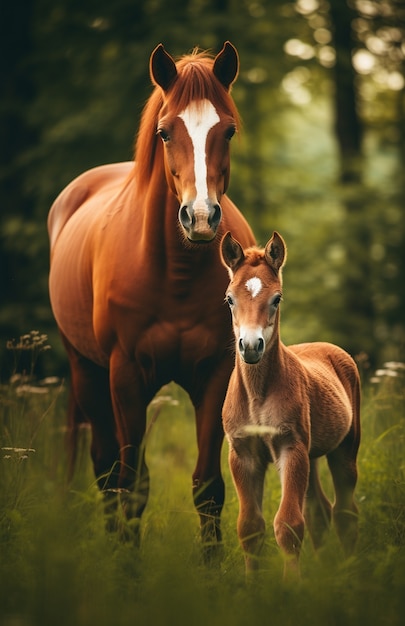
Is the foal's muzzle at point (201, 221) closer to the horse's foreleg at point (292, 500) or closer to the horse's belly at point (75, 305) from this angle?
the horse's foreleg at point (292, 500)

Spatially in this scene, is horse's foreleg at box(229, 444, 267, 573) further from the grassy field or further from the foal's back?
the foal's back


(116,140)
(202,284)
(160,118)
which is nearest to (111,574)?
(202,284)

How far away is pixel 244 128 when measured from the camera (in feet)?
40.2

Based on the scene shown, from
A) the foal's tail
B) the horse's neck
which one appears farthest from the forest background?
the horse's neck

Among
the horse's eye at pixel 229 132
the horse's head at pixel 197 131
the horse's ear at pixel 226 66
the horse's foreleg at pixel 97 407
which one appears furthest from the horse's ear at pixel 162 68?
the horse's foreleg at pixel 97 407

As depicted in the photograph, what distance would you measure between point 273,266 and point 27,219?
849 cm

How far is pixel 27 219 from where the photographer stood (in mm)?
12281

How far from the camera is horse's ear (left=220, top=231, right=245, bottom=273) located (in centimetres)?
433

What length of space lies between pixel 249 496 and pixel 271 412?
43 cm

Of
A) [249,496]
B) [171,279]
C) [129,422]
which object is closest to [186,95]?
[171,279]

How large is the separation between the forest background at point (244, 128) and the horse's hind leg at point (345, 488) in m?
5.90

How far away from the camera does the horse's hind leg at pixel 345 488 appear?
15.5 feet

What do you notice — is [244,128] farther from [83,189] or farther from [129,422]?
[129,422]

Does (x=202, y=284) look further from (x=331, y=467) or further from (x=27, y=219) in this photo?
(x=27, y=219)
